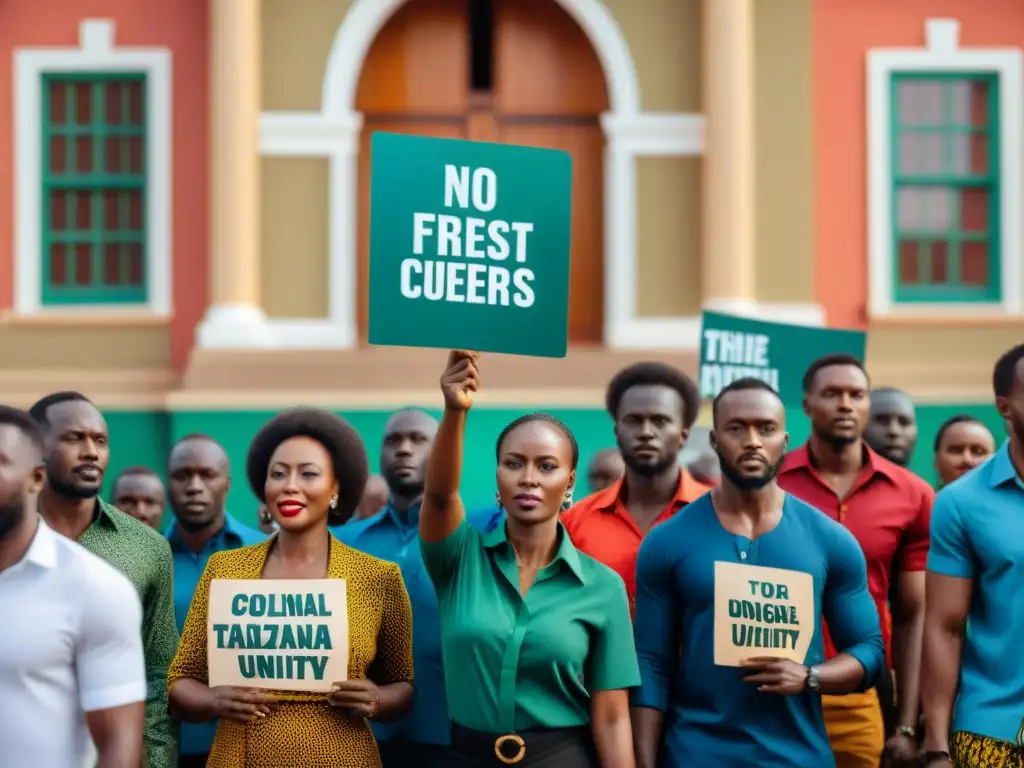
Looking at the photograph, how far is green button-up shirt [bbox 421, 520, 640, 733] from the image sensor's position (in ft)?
14.4

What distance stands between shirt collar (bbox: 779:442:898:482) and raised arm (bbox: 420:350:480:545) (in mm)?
1853

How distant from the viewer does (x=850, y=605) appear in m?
4.79

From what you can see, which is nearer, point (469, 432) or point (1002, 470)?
point (1002, 470)

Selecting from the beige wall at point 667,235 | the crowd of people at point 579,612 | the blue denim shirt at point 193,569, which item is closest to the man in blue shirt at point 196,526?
the blue denim shirt at point 193,569

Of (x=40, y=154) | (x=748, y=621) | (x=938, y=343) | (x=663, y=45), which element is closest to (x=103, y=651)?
(x=748, y=621)

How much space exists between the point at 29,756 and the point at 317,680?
111 cm

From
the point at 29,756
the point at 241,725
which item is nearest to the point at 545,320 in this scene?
the point at 241,725

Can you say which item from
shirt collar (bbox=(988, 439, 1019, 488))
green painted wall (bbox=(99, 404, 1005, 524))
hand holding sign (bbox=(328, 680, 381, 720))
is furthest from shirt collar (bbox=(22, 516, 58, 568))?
green painted wall (bbox=(99, 404, 1005, 524))

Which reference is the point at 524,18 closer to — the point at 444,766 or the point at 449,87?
the point at 449,87

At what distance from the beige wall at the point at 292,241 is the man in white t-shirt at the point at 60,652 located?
29.5 ft

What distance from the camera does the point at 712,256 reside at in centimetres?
1238

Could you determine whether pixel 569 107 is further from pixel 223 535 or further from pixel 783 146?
pixel 223 535

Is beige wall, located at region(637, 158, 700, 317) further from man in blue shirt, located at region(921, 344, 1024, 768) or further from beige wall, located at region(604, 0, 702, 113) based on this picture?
man in blue shirt, located at region(921, 344, 1024, 768)

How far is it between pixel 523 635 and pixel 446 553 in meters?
0.32
